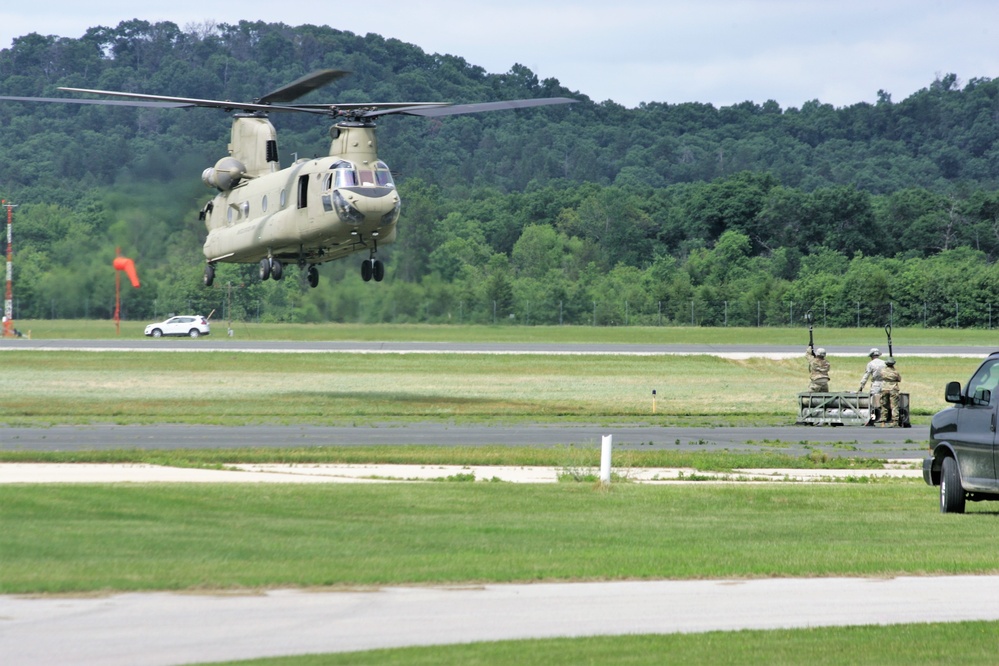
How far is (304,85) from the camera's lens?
129ft

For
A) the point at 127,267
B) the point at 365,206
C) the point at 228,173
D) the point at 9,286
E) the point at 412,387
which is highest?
the point at 228,173

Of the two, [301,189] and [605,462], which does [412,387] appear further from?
[605,462]

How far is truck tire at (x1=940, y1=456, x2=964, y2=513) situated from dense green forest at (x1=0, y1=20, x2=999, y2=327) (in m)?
35.5

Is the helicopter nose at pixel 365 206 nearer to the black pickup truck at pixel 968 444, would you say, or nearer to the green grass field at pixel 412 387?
the green grass field at pixel 412 387

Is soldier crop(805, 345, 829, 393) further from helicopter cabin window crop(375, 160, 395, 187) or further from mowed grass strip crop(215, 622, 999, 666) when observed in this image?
mowed grass strip crop(215, 622, 999, 666)

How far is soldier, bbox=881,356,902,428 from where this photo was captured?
35.3 m

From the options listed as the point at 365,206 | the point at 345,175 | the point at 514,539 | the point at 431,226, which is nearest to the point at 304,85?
the point at 345,175

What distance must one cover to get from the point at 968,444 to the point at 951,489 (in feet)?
2.82

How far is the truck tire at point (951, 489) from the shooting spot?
1755cm

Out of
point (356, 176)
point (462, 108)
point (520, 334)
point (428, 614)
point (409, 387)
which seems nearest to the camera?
point (428, 614)

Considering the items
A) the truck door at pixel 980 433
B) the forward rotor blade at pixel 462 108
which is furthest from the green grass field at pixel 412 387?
the truck door at pixel 980 433

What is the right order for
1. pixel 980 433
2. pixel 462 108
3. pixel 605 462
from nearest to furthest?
pixel 980 433
pixel 605 462
pixel 462 108

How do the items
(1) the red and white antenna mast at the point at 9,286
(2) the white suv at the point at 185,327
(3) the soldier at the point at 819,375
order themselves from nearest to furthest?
1. (3) the soldier at the point at 819,375
2. (1) the red and white antenna mast at the point at 9,286
3. (2) the white suv at the point at 185,327

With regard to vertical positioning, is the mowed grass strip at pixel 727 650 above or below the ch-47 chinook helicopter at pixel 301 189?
below
